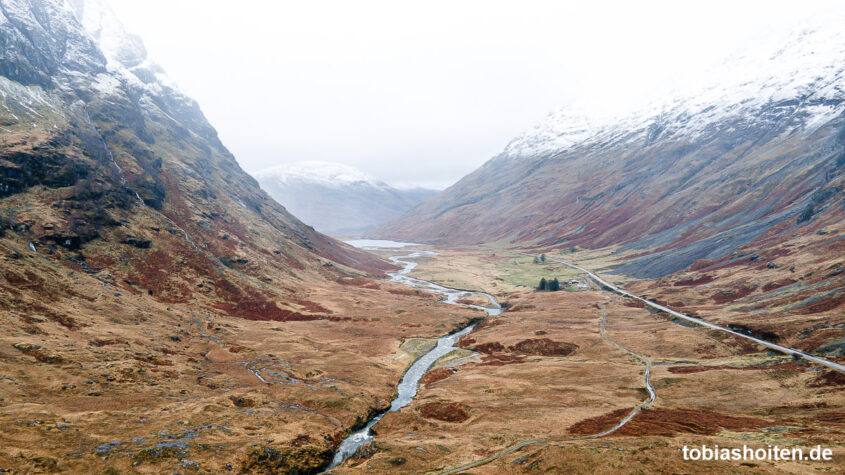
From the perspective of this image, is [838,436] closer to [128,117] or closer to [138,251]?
[138,251]

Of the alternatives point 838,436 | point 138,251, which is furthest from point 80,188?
point 838,436

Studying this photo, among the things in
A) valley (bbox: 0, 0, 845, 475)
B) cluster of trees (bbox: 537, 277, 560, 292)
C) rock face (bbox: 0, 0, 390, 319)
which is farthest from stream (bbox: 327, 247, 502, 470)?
rock face (bbox: 0, 0, 390, 319)

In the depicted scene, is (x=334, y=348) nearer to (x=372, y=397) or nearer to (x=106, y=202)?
(x=372, y=397)

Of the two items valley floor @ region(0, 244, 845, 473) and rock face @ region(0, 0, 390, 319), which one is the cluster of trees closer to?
valley floor @ region(0, 244, 845, 473)

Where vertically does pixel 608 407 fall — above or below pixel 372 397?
above

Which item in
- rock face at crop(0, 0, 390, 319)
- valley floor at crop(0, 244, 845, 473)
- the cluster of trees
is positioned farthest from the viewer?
the cluster of trees

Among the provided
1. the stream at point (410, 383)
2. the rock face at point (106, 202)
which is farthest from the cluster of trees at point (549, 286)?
the rock face at point (106, 202)

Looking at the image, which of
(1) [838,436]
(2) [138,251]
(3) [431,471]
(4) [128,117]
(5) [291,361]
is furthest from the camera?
(4) [128,117]

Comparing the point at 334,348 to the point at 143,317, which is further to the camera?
the point at 334,348

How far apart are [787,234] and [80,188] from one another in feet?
809

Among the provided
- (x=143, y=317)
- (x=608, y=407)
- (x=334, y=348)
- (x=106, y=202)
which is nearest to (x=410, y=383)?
(x=334, y=348)

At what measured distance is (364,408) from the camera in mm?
63188

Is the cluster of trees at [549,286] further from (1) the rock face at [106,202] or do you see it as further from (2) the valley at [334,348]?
(1) the rock face at [106,202]

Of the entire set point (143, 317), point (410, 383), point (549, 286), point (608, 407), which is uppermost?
point (549, 286)
